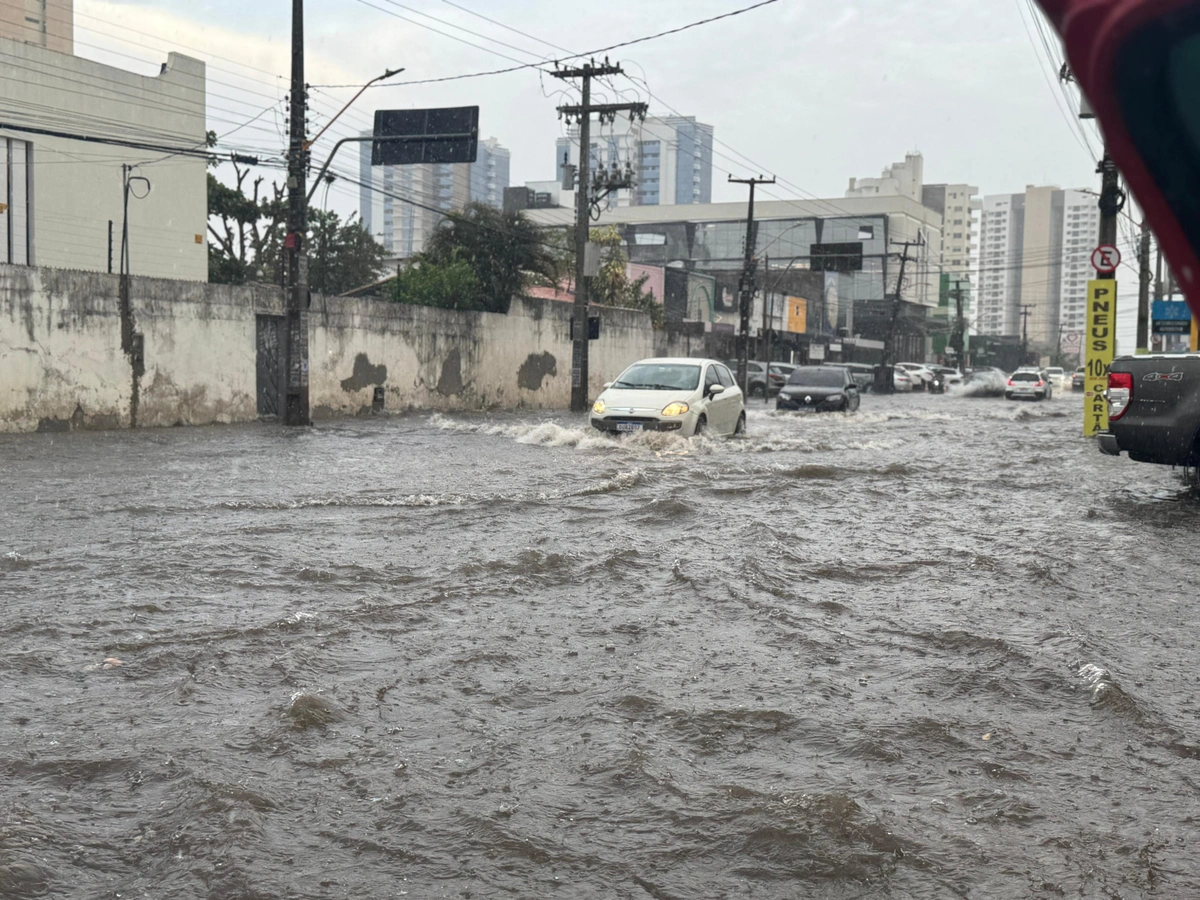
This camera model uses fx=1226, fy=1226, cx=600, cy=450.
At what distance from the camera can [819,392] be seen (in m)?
31.8

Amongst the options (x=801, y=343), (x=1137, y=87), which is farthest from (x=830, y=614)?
(x=801, y=343)

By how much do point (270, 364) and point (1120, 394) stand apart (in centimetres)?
1643

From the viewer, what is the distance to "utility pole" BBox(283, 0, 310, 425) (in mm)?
21438

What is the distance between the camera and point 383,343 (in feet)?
88.5

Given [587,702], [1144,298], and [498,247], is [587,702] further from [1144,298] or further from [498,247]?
[1144,298]

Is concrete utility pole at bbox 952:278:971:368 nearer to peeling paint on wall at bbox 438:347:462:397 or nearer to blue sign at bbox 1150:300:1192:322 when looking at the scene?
blue sign at bbox 1150:300:1192:322

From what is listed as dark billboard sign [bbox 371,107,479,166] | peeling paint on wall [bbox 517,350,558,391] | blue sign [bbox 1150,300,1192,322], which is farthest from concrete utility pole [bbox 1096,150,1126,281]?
peeling paint on wall [bbox 517,350,558,391]

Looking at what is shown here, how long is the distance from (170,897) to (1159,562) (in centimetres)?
762

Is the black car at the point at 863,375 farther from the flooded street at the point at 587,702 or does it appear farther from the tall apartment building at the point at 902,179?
the tall apartment building at the point at 902,179

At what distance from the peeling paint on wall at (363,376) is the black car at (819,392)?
35.1ft

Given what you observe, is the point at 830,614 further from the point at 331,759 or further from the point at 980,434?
the point at 980,434

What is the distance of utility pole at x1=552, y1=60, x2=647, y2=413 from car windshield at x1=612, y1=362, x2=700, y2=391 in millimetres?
12474

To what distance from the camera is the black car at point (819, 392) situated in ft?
104

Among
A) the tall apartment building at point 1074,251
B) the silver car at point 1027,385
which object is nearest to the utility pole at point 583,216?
the silver car at point 1027,385
